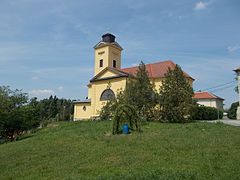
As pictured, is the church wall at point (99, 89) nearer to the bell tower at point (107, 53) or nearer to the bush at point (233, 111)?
the bell tower at point (107, 53)

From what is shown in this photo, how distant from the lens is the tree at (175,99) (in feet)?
82.0

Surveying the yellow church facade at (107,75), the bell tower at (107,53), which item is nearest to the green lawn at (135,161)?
the yellow church facade at (107,75)

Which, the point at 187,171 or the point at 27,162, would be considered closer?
the point at 187,171

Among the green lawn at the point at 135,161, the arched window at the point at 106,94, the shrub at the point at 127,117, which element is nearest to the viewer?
the green lawn at the point at 135,161

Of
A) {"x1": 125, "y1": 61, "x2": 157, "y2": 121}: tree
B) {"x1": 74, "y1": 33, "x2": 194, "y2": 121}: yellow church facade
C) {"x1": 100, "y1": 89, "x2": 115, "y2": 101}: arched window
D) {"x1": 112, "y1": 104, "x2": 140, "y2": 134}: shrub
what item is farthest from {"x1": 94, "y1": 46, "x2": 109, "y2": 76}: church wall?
{"x1": 112, "y1": 104, "x2": 140, "y2": 134}: shrub

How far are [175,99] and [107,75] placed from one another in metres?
15.8

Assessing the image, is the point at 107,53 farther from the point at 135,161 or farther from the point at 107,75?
the point at 135,161

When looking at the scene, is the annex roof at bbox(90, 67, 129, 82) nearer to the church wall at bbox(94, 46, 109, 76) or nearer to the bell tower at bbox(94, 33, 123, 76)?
the bell tower at bbox(94, 33, 123, 76)

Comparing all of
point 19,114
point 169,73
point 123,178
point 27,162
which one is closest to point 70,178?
point 123,178

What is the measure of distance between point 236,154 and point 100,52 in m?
35.2

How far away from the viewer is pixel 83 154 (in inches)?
435

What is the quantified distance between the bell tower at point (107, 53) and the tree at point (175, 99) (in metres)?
17.3

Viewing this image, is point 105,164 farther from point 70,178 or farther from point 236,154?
point 236,154

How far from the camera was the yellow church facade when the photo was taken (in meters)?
37.0
